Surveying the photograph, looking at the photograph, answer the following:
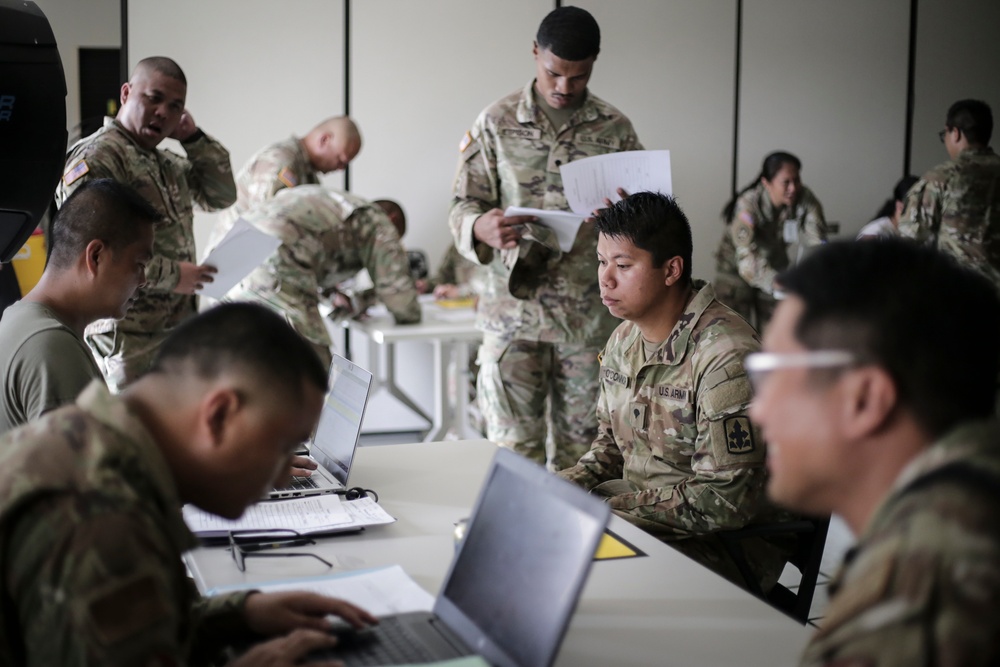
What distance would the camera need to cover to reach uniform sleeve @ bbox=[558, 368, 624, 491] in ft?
7.21

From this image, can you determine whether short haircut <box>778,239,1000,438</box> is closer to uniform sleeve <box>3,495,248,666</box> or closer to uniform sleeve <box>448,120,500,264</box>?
uniform sleeve <box>3,495,248,666</box>

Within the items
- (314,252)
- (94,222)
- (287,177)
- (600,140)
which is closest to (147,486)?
(94,222)

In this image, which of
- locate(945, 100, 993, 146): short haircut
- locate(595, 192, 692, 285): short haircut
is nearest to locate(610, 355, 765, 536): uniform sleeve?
locate(595, 192, 692, 285): short haircut

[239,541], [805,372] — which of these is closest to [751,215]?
[239,541]

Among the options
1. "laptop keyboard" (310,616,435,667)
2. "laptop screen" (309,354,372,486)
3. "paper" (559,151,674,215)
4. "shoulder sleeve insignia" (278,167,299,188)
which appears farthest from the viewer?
"shoulder sleeve insignia" (278,167,299,188)

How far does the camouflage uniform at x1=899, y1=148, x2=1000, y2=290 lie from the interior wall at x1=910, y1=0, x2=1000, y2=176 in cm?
204

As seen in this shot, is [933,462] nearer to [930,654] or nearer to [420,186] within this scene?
[930,654]

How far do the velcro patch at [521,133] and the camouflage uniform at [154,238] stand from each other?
41.0 inches

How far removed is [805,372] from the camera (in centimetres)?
89

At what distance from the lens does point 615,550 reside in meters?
1.62

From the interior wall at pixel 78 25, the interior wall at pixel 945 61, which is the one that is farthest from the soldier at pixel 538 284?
the interior wall at pixel 945 61

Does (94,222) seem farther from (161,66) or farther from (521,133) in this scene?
(521,133)

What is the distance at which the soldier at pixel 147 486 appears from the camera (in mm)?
892

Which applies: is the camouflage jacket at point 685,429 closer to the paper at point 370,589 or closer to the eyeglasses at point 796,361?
the paper at point 370,589
